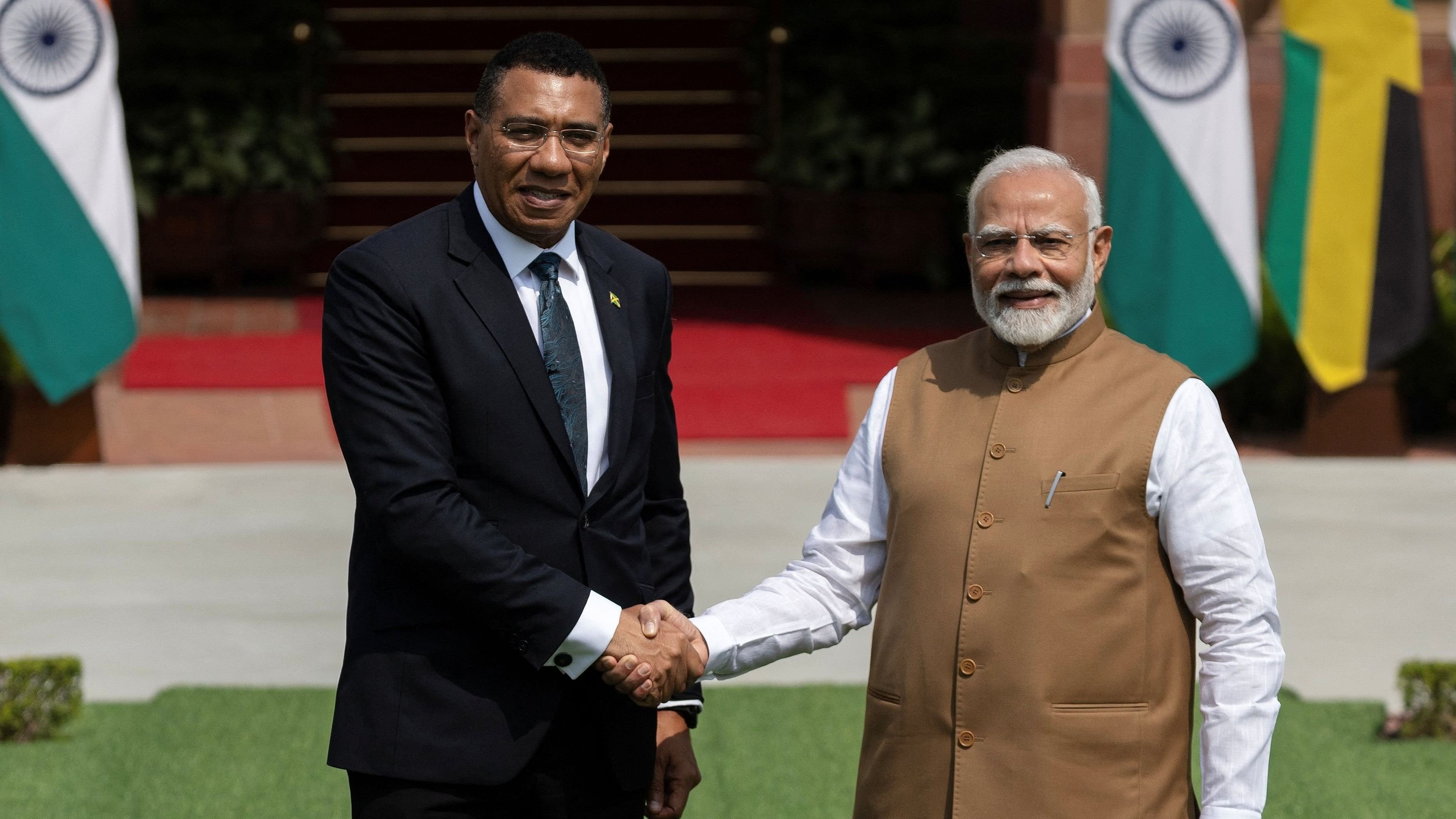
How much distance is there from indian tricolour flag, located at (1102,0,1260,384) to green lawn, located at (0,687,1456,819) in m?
3.22

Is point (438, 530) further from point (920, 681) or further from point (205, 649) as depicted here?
point (205, 649)

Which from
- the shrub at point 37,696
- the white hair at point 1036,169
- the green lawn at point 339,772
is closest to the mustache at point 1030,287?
the white hair at point 1036,169

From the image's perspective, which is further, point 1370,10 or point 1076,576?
point 1370,10

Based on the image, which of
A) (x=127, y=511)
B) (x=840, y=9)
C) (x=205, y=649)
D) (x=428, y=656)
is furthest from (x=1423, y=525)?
(x=840, y=9)

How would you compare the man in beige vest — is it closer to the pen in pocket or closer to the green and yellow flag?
the pen in pocket

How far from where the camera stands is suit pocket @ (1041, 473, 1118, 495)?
2.89 meters

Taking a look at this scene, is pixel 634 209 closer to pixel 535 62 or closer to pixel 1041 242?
pixel 535 62

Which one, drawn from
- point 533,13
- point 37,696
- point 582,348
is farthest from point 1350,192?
point 533,13

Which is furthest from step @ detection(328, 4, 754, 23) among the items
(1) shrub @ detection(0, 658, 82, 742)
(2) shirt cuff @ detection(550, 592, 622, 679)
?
(2) shirt cuff @ detection(550, 592, 622, 679)

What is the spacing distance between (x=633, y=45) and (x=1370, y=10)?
7.53 metres

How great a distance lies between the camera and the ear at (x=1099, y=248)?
3.04 meters

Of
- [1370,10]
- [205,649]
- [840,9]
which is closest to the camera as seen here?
[205,649]

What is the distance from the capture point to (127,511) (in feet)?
26.8

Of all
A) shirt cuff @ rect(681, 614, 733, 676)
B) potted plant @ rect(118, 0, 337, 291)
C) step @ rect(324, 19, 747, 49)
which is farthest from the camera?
step @ rect(324, 19, 747, 49)
